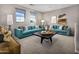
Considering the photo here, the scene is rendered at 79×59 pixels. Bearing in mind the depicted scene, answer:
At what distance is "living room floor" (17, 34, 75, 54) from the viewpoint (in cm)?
222

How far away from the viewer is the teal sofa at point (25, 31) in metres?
2.19

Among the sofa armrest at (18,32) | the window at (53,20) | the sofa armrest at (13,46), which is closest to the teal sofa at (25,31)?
the sofa armrest at (18,32)

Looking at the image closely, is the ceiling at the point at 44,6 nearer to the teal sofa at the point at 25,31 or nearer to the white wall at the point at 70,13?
the white wall at the point at 70,13

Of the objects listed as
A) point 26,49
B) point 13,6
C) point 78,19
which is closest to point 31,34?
point 26,49

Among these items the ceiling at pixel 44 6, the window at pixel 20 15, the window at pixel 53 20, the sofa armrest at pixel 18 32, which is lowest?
the sofa armrest at pixel 18 32

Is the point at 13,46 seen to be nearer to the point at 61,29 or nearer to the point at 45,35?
the point at 45,35

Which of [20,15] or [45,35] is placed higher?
[20,15]

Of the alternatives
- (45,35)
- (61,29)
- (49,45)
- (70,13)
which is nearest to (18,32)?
(45,35)

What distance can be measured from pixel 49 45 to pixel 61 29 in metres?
0.38

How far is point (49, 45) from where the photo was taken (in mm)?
2258

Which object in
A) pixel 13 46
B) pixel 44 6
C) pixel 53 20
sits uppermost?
pixel 44 6

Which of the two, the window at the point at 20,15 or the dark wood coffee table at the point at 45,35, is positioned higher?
the window at the point at 20,15

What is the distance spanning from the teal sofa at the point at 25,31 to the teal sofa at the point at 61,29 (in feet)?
0.93
